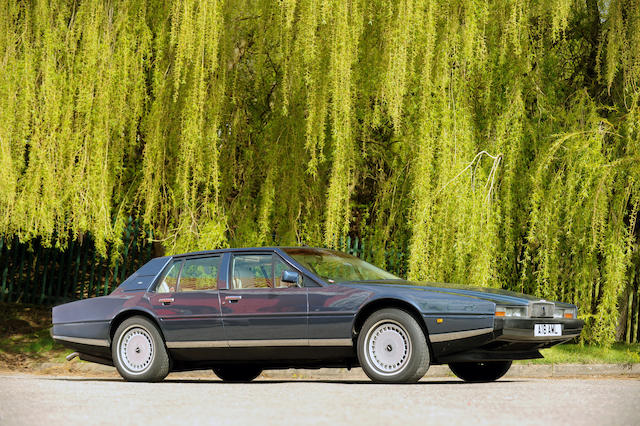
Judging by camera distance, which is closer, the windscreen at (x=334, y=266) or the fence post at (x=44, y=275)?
the windscreen at (x=334, y=266)

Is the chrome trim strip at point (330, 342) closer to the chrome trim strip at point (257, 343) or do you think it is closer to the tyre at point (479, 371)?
the chrome trim strip at point (257, 343)

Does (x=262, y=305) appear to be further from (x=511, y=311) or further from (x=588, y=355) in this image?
(x=588, y=355)

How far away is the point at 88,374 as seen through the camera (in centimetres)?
1376

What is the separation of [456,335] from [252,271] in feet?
7.98

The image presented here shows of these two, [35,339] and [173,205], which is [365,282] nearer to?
[173,205]

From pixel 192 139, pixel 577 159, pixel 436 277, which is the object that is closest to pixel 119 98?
pixel 192 139

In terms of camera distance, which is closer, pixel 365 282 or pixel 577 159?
pixel 365 282

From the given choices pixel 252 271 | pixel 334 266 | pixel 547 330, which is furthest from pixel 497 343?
pixel 252 271

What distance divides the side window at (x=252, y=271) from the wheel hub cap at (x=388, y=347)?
138cm

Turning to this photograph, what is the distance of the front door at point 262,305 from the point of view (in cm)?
A: 892

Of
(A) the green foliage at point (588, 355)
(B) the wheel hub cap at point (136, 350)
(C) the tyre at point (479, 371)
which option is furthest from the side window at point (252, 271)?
(A) the green foliage at point (588, 355)

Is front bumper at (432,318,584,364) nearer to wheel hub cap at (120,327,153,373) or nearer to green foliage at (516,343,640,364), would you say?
wheel hub cap at (120,327,153,373)

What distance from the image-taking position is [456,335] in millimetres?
8266

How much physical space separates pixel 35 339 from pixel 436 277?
7.99 m
